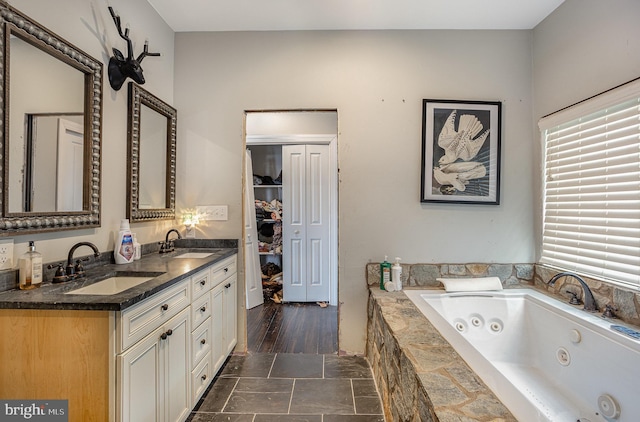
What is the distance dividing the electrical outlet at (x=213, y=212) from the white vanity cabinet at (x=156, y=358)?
36.1 inches

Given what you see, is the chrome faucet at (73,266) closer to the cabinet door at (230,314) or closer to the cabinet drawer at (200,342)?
the cabinet drawer at (200,342)

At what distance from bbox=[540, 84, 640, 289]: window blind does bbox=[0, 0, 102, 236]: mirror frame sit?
294 centimetres

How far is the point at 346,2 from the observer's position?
6.84ft

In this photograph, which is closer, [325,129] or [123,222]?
[123,222]

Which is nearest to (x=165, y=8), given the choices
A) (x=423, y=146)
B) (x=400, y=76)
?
(x=400, y=76)

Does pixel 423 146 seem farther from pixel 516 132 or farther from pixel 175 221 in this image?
pixel 175 221

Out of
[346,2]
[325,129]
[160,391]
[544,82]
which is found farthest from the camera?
[325,129]

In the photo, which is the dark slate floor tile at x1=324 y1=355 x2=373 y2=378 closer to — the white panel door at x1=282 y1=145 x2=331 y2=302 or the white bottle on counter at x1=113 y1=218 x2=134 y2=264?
the white panel door at x1=282 y1=145 x2=331 y2=302

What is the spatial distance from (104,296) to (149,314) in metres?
0.20

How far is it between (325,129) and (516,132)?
6.44 ft

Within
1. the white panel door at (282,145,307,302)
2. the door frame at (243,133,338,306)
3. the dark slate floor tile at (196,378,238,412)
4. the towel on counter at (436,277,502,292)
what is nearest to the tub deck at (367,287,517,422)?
the towel on counter at (436,277,502,292)

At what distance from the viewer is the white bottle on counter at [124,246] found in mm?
1742

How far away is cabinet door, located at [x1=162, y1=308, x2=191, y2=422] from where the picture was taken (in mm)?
1409

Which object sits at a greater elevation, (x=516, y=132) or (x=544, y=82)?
(x=544, y=82)
